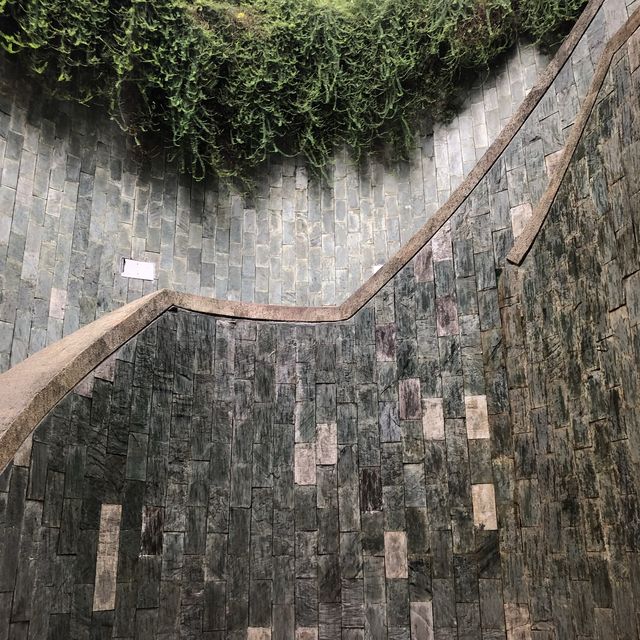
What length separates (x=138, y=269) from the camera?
23.5 feet

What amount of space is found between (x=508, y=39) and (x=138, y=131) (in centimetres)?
376

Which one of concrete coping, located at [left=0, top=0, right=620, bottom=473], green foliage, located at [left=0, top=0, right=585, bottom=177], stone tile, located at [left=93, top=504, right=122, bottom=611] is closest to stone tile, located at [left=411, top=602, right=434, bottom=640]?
stone tile, located at [left=93, top=504, right=122, bottom=611]

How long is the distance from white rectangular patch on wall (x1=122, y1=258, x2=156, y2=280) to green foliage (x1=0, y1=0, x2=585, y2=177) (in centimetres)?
116

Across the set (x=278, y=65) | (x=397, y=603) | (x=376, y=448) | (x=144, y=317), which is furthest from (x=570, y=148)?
(x=278, y=65)

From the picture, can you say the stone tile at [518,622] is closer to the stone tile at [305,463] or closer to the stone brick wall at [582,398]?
the stone brick wall at [582,398]

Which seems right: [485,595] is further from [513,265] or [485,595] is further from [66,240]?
[66,240]

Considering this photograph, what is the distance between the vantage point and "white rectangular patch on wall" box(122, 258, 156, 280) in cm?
709

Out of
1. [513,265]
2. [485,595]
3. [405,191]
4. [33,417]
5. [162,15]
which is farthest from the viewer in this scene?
[405,191]

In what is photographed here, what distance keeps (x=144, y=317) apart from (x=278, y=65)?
12.2ft

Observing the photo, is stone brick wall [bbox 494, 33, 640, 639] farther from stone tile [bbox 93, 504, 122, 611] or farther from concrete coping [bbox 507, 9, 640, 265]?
stone tile [bbox 93, 504, 122, 611]

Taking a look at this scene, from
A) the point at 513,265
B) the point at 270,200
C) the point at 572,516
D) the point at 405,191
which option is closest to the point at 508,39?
the point at 405,191

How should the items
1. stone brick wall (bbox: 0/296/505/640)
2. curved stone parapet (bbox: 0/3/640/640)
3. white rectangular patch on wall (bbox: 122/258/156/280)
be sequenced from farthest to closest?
white rectangular patch on wall (bbox: 122/258/156/280) < stone brick wall (bbox: 0/296/505/640) < curved stone parapet (bbox: 0/3/640/640)

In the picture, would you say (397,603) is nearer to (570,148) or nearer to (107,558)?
(107,558)

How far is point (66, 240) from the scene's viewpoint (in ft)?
22.1
